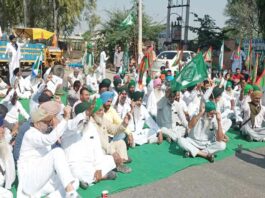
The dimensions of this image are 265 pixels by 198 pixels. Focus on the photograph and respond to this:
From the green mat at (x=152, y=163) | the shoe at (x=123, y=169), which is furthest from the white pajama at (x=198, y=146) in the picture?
the shoe at (x=123, y=169)

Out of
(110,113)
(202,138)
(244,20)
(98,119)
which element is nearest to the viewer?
(98,119)

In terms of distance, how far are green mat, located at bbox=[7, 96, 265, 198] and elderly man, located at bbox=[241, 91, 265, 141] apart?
0.17 m

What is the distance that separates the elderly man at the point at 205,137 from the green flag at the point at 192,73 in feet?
2.75

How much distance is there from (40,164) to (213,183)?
99.5 inches

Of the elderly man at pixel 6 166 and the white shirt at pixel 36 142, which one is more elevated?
the white shirt at pixel 36 142

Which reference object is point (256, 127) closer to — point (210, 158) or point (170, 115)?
point (170, 115)

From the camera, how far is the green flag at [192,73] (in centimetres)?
728

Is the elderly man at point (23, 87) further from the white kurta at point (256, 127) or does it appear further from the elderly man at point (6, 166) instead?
the elderly man at point (6, 166)

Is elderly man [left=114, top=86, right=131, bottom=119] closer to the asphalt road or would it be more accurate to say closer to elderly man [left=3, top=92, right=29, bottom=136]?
elderly man [left=3, top=92, right=29, bottom=136]

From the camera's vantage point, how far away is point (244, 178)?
5719 millimetres

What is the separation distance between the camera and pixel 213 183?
5.46m

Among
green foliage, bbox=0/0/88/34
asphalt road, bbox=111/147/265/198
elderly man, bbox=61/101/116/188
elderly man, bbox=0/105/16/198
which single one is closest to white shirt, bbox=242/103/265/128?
asphalt road, bbox=111/147/265/198

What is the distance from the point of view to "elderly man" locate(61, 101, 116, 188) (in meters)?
4.95

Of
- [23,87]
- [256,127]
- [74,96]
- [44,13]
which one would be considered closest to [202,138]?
[256,127]
